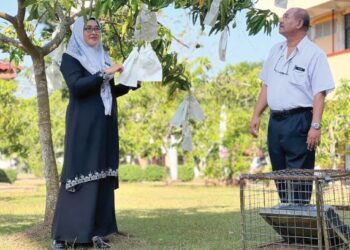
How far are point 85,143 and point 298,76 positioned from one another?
1677mm

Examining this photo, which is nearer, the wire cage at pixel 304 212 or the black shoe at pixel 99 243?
the wire cage at pixel 304 212

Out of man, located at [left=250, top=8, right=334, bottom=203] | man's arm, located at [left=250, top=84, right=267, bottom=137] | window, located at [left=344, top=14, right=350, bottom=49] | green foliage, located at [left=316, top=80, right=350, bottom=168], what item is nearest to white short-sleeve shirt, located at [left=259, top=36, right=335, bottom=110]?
man, located at [left=250, top=8, right=334, bottom=203]

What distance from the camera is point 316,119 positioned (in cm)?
442

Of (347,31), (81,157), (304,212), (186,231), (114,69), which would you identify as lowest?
(186,231)

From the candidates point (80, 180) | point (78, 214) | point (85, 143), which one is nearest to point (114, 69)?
point (85, 143)

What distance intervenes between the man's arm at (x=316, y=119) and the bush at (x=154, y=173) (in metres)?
26.3

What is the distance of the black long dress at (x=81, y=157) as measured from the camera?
4.89 metres

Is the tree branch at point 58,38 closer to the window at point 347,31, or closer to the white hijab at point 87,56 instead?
the white hijab at point 87,56

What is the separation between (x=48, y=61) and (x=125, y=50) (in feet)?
4.61

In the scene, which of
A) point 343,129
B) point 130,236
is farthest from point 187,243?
point 343,129

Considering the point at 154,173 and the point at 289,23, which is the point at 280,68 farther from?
the point at 154,173

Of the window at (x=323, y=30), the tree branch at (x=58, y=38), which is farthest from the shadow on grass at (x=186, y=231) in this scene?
the window at (x=323, y=30)

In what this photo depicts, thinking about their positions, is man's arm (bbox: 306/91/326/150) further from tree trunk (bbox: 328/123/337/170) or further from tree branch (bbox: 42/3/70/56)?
tree trunk (bbox: 328/123/337/170)

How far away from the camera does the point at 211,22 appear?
4527 mm
